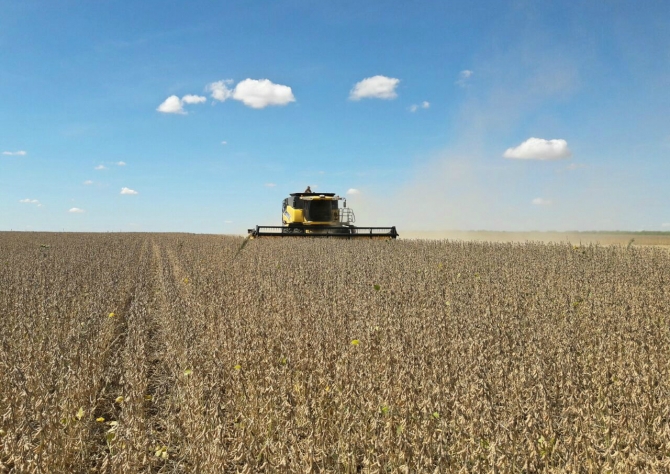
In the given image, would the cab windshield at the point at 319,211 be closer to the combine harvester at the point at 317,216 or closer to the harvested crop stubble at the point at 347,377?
the combine harvester at the point at 317,216

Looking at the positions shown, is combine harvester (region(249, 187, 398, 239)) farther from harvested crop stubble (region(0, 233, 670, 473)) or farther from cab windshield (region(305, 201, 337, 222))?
harvested crop stubble (region(0, 233, 670, 473))

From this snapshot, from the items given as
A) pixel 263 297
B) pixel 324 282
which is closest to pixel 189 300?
pixel 263 297

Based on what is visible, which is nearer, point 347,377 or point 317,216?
point 347,377

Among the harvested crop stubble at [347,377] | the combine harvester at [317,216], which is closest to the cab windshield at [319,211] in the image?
the combine harvester at [317,216]

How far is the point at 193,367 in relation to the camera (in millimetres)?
4281

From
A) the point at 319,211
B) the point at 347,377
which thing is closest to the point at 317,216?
the point at 319,211

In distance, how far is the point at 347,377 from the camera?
11.6 ft

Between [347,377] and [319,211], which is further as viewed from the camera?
[319,211]

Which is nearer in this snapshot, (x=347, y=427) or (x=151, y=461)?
(x=347, y=427)

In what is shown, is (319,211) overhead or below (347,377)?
overhead

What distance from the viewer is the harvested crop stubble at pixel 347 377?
2635mm

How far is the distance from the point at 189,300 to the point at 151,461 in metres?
4.29

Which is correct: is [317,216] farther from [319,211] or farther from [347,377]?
[347,377]

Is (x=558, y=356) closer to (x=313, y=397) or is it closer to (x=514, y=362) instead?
(x=514, y=362)
